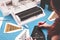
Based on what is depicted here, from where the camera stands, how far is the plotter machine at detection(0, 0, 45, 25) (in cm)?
98

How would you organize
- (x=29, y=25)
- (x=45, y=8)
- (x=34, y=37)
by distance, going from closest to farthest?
(x=34, y=37)
(x=29, y=25)
(x=45, y=8)

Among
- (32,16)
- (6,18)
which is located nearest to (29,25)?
(32,16)

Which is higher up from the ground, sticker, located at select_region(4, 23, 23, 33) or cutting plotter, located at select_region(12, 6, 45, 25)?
cutting plotter, located at select_region(12, 6, 45, 25)

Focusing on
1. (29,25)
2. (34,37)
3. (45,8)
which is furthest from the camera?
(45,8)

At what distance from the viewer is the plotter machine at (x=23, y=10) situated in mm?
978

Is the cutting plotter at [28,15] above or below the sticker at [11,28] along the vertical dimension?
above

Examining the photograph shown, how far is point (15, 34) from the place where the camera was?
0.92 meters

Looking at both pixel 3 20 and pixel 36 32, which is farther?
pixel 3 20

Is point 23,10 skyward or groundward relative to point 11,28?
skyward

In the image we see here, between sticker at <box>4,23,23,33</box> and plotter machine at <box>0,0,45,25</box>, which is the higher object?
plotter machine at <box>0,0,45,25</box>

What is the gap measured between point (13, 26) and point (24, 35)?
11 centimetres

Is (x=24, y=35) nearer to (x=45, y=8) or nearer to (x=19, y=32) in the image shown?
(x=19, y=32)

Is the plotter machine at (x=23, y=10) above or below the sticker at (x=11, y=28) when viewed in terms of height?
above

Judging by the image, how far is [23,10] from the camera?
1.01m
